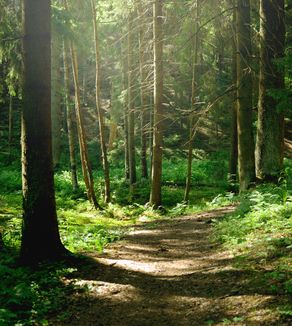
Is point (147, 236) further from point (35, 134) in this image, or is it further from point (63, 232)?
point (35, 134)

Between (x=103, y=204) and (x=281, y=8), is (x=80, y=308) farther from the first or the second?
(x=103, y=204)

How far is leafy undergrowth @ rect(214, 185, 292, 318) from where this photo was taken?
490 cm

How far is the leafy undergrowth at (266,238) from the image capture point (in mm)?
4902

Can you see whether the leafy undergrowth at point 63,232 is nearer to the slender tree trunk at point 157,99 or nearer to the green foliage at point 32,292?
the green foliage at point 32,292

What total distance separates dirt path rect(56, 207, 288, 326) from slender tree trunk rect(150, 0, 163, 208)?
634 centimetres

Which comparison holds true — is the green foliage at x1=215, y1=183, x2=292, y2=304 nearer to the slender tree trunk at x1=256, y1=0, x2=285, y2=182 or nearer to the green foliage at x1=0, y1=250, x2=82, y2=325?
the slender tree trunk at x1=256, y1=0, x2=285, y2=182

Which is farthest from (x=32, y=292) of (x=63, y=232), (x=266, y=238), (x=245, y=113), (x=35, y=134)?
(x=245, y=113)

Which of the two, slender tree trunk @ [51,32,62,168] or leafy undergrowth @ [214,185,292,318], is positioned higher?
slender tree trunk @ [51,32,62,168]

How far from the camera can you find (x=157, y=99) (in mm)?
14047

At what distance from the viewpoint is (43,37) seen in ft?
21.3

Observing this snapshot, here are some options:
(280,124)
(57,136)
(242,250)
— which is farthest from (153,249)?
A: (57,136)

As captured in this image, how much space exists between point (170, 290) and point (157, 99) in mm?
9416

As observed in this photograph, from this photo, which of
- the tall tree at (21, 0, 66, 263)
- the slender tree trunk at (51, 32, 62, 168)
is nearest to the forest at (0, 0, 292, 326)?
the tall tree at (21, 0, 66, 263)

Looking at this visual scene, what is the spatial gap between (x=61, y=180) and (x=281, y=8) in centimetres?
1425
